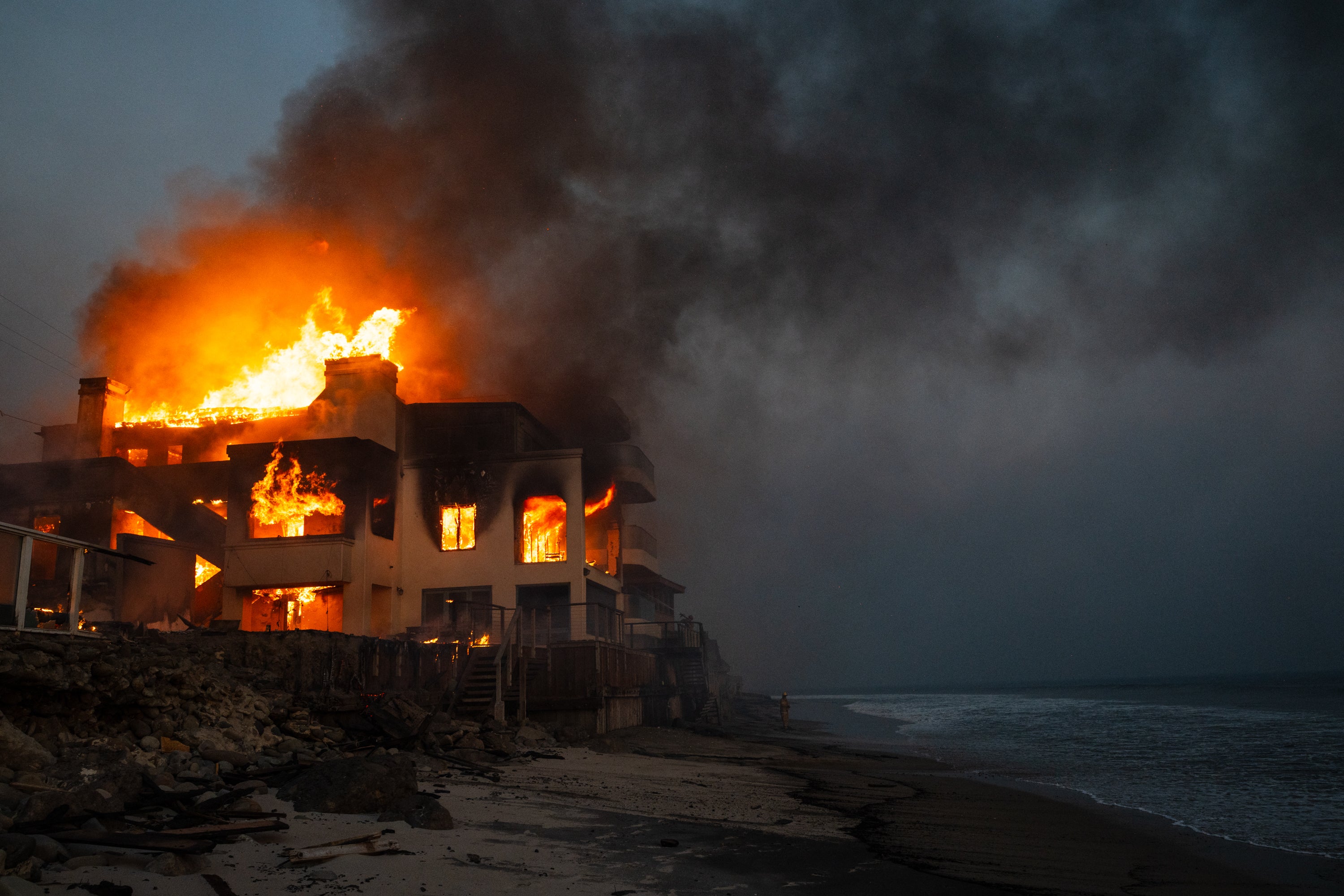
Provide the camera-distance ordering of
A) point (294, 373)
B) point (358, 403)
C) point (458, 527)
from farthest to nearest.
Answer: point (294, 373)
point (358, 403)
point (458, 527)

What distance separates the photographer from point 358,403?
3459cm

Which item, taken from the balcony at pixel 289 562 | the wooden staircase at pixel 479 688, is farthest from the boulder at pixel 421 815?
the balcony at pixel 289 562

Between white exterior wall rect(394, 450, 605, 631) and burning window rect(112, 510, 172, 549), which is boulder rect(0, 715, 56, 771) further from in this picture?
burning window rect(112, 510, 172, 549)

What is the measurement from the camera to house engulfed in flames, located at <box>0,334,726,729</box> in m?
29.8

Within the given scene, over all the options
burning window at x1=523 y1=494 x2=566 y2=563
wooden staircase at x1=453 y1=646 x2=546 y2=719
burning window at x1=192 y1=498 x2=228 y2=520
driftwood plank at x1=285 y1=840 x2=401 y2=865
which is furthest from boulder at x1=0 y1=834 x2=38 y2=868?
burning window at x1=192 y1=498 x2=228 y2=520

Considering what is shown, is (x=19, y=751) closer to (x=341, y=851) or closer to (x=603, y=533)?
(x=341, y=851)

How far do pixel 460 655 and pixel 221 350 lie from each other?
32547 mm

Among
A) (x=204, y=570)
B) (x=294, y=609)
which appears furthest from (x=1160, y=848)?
(x=204, y=570)

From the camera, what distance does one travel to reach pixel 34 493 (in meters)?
32.1

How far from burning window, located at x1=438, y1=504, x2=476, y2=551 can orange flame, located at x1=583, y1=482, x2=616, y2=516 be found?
6.07 metres

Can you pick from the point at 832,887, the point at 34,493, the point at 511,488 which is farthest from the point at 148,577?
the point at 832,887

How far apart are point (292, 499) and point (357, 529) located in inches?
105

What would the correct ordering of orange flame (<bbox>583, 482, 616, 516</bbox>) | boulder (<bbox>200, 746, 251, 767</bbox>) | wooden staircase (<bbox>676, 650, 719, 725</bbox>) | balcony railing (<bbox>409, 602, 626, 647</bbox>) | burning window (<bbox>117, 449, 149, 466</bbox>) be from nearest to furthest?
boulder (<bbox>200, 746, 251, 767</bbox>), balcony railing (<bbox>409, 602, 626, 647</bbox>), orange flame (<bbox>583, 482, 616, 516</bbox>), wooden staircase (<bbox>676, 650, 719, 725</bbox>), burning window (<bbox>117, 449, 149, 466</bbox>)

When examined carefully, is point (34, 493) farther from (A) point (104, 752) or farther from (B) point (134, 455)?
(A) point (104, 752)
